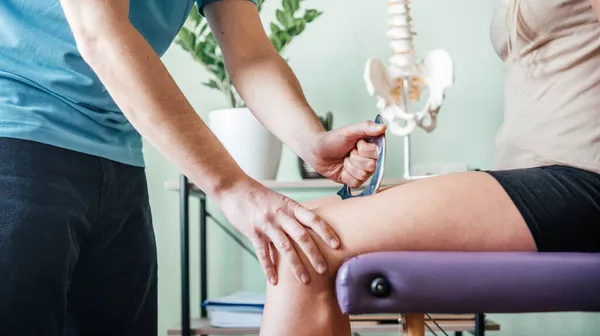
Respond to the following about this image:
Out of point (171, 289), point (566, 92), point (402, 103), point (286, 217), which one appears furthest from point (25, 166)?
point (171, 289)

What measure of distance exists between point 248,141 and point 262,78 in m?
0.76

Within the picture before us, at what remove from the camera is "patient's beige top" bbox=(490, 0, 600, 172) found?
970mm

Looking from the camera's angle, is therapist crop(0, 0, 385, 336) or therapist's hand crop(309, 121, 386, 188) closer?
therapist crop(0, 0, 385, 336)

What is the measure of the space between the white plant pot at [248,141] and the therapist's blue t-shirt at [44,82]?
0.83 m

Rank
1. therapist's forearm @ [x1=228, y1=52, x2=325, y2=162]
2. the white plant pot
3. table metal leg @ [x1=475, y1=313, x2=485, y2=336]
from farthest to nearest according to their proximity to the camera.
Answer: the white plant pot
table metal leg @ [x1=475, y1=313, x2=485, y2=336]
therapist's forearm @ [x1=228, y1=52, x2=325, y2=162]

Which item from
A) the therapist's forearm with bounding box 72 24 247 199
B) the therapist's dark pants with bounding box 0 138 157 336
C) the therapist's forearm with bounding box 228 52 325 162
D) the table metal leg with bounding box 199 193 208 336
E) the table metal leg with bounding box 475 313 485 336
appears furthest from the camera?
the table metal leg with bounding box 199 193 208 336

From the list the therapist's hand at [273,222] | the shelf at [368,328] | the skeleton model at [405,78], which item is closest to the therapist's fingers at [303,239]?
the therapist's hand at [273,222]

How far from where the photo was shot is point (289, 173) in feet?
6.81

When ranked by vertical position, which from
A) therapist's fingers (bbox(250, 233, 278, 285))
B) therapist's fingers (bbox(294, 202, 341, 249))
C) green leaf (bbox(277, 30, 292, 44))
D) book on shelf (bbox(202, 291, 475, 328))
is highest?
green leaf (bbox(277, 30, 292, 44))

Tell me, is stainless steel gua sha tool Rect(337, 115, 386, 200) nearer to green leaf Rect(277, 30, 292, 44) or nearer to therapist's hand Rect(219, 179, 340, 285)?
therapist's hand Rect(219, 179, 340, 285)

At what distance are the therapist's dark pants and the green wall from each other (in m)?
0.98

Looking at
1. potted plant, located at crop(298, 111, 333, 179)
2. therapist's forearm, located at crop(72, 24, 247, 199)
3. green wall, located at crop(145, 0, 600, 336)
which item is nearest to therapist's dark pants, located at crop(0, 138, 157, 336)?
therapist's forearm, located at crop(72, 24, 247, 199)

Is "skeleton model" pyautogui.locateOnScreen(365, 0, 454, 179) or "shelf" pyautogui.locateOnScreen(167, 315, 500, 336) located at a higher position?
"skeleton model" pyautogui.locateOnScreen(365, 0, 454, 179)

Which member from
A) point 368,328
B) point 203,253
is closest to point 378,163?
point 368,328
